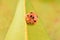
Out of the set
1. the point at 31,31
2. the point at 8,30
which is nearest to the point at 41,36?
the point at 31,31

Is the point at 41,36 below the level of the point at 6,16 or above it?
below

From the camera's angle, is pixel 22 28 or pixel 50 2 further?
pixel 50 2

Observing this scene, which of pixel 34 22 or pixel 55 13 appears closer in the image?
pixel 34 22

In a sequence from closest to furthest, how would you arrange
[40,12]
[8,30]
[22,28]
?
[22,28] → [8,30] → [40,12]

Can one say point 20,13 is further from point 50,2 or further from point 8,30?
point 50,2

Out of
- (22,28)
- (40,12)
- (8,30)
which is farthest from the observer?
(40,12)

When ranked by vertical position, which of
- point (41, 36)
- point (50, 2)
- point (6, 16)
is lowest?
point (41, 36)

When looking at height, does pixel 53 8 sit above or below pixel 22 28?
above

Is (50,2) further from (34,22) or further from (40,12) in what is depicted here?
(34,22)

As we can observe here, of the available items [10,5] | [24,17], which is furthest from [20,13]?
[10,5]
